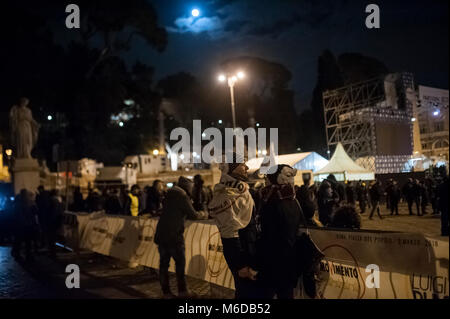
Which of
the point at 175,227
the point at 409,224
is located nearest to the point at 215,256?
→ the point at 175,227

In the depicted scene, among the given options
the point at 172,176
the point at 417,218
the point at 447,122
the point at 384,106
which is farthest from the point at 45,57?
the point at 447,122

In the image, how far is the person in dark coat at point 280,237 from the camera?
365cm

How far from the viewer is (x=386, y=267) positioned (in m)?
3.81

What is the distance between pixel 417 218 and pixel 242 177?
13.6 metres

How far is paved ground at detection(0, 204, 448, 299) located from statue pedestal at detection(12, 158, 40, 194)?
447 centimetres

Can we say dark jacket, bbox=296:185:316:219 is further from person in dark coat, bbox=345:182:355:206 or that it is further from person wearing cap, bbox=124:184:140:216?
person in dark coat, bbox=345:182:355:206

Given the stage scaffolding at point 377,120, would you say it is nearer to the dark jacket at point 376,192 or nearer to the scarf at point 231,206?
the dark jacket at point 376,192

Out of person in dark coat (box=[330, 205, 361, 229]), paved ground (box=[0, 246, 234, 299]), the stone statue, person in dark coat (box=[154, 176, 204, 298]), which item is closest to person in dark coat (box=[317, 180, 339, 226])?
paved ground (box=[0, 246, 234, 299])

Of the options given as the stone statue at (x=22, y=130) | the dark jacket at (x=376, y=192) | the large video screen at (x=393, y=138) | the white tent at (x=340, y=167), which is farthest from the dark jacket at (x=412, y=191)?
the stone statue at (x=22, y=130)

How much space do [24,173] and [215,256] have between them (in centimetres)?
1147

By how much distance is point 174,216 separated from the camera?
565 cm

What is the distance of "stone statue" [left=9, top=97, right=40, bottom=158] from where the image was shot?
1491 cm

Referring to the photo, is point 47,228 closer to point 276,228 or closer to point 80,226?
point 80,226

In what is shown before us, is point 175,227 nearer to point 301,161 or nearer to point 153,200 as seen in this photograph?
point 153,200
